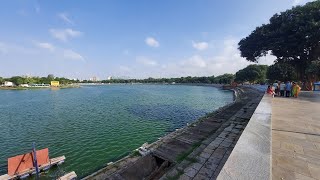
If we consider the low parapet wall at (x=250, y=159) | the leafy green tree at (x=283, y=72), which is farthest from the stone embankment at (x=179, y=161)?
the leafy green tree at (x=283, y=72)

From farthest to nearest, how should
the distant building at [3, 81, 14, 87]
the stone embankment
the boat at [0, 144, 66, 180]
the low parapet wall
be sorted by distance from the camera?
the distant building at [3, 81, 14, 87] < the boat at [0, 144, 66, 180] < the stone embankment < the low parapet wall

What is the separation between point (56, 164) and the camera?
11.2 m

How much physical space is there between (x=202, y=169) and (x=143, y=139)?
948cm

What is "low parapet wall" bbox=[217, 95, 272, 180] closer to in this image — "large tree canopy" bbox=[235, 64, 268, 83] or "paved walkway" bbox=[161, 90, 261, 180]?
"paved walkway" bbox=[161, 90, 261, 180]

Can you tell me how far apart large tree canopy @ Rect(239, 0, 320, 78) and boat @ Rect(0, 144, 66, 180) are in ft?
103

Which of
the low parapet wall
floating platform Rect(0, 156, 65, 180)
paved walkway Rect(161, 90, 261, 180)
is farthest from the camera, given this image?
floating platform Rect(0, 156, 65, 180)

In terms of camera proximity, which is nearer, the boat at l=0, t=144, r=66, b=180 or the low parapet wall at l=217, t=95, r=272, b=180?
the low parapet wall at l=217, t=95, r=272, b=180

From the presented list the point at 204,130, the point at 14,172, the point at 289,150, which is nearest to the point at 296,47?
the point at 204,130

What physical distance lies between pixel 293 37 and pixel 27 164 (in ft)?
108

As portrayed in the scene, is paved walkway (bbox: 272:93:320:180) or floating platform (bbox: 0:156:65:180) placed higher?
paved walkway (bbox: 272:93:320:180)

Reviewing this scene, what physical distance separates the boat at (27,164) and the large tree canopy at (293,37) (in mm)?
31311

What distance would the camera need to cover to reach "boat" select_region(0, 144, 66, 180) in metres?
9.51

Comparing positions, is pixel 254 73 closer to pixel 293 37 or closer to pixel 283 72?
pixel 283 72

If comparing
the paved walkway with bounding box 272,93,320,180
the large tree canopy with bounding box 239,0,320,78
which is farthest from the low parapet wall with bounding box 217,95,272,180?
the large tree canopy with bounding box 239,0,320,78
